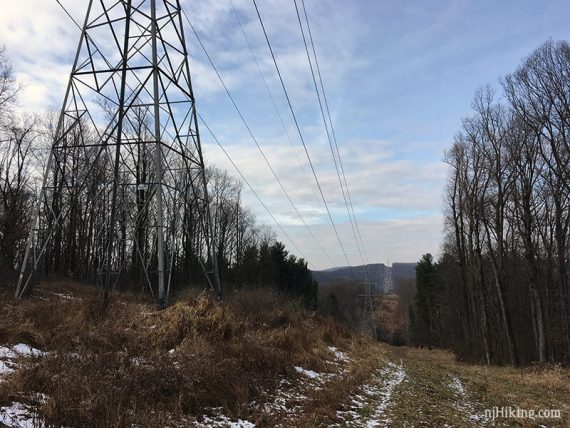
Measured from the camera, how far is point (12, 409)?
527 centimetres

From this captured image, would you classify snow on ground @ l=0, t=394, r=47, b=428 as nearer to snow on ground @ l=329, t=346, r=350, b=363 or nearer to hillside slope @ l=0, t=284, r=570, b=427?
hillside slope @ l=0, t=284, r=570, b=427

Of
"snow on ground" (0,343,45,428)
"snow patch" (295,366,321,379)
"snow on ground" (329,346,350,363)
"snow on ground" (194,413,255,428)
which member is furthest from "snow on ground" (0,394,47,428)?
"snow on ground" (329,346,350,363)

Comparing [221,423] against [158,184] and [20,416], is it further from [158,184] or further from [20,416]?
[158,184]

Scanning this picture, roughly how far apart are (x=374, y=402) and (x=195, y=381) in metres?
3.97

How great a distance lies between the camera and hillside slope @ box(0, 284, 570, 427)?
19.0 feet

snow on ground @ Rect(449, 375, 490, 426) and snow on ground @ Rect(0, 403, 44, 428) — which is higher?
snow on ground @ Rect(0, 403, 44, 428)

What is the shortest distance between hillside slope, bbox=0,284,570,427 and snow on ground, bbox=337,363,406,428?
34 millimetres

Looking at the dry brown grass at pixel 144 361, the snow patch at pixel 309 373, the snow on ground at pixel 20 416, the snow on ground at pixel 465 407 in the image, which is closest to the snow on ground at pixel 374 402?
the dry brown grass at pixel 144 361

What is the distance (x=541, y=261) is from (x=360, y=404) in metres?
29.9

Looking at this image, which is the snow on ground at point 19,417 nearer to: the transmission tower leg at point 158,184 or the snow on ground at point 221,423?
the snow on ground at point 221,423

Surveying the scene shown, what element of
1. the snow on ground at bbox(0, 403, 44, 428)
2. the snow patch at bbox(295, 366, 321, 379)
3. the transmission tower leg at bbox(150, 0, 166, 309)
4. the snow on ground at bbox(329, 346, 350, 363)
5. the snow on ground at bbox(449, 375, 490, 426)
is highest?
the transmission tower leg at bbox(150, 0, 166, 309)

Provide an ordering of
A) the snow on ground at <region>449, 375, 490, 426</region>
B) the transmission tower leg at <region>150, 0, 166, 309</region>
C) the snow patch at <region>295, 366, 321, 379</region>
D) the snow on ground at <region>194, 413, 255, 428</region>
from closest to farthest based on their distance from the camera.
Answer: the snow on ground at <region>194, 413, 255, 428</region> → the snow on ground at <region>449, 375, 490, 426</region> → the snow patch at <region>295, 366, 321, 379</region> → the transmission tower leg at <region>150, 0, 166, 309</region>

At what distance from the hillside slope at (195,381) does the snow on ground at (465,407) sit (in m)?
0.04

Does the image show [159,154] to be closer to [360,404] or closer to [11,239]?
[360,404]
